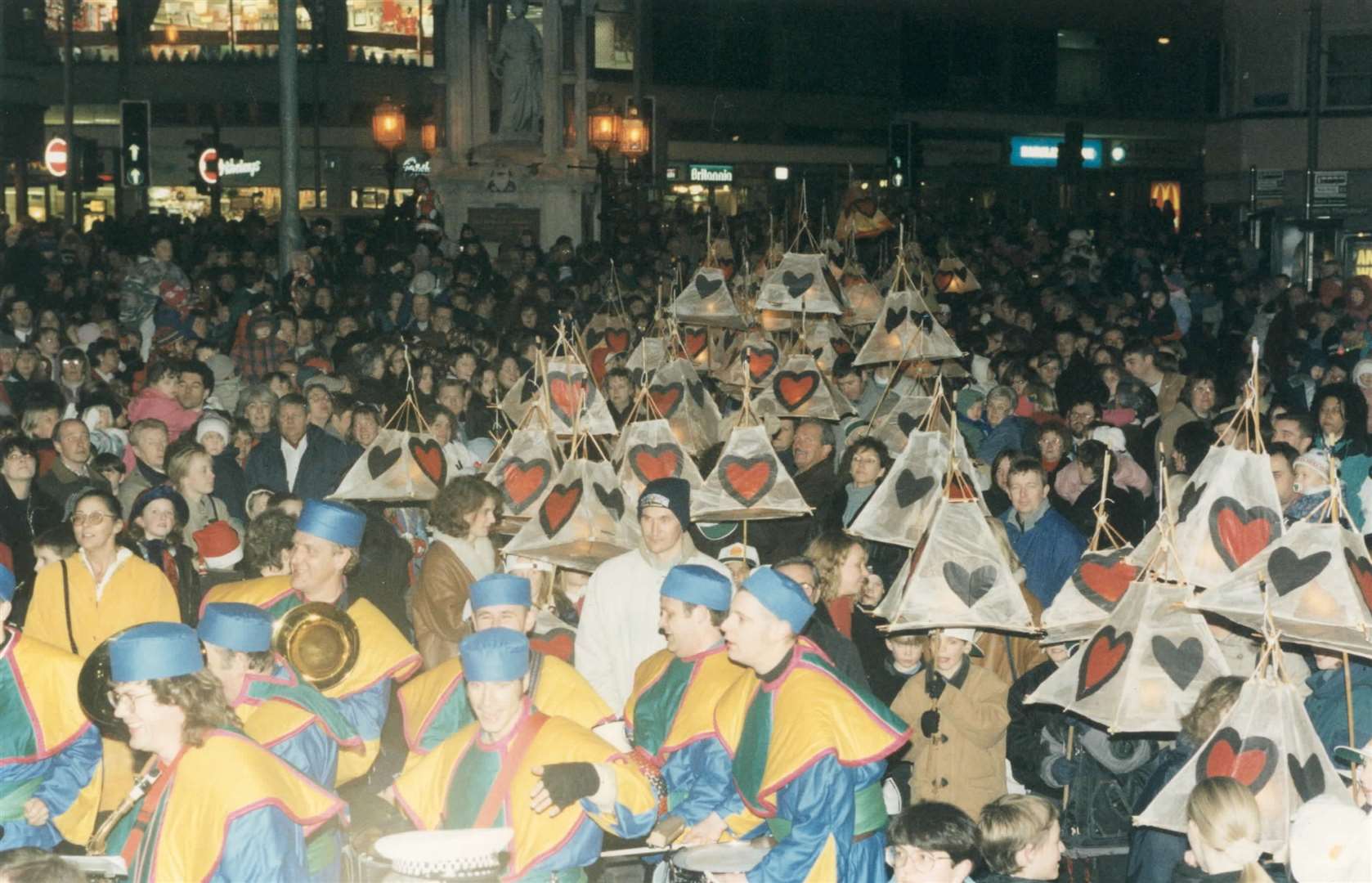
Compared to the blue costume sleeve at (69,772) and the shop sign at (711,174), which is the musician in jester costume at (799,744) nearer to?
the blue costume sleeve at (69,772)

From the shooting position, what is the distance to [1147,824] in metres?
5.86

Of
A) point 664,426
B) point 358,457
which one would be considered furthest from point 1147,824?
point 358,457

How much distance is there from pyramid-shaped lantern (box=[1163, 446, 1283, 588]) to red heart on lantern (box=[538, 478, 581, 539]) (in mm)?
2589

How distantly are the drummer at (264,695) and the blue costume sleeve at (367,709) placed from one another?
341mm

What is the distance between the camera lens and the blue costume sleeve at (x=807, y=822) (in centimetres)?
538

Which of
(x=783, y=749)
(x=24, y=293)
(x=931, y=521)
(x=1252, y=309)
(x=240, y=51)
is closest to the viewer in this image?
(x=783, y=749)

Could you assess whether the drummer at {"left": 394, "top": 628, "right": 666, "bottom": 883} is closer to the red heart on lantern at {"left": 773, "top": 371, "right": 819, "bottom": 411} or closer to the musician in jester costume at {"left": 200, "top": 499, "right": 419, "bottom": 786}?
the musician in jester costume at {"left": 200, "top": 499, "right": 419, "bottom": 786}

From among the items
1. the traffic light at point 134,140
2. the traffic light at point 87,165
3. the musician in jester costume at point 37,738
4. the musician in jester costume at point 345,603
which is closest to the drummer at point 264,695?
the musician in jester costume at point 345,603

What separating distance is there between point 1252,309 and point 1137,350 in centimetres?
777

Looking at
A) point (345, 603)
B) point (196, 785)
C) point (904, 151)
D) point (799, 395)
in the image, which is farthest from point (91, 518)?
point (904, 151)

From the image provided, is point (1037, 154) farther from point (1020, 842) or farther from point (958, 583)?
point (1020, 842)

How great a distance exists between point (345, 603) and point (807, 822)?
207 centimetres

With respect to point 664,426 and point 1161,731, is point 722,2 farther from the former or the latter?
point 1161,731

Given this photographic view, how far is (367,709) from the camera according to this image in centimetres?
618
